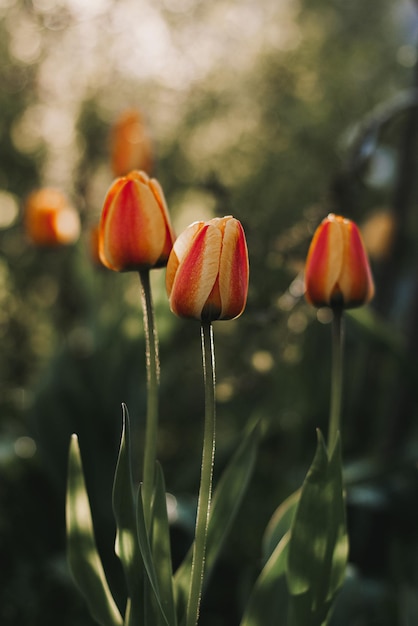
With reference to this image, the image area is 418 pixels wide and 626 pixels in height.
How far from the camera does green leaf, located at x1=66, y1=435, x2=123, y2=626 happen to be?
2.24 feet

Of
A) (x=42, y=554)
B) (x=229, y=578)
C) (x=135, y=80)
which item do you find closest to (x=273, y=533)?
(x=229, y=578)

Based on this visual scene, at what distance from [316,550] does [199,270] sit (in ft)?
0.92

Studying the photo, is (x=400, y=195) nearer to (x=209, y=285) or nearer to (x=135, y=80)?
(x=209, y=285)

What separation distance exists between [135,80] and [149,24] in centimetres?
19

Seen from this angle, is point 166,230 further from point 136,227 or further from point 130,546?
point 130,546

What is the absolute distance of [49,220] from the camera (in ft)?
5.28

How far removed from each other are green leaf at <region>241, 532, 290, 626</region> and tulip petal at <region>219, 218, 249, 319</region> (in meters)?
0.26

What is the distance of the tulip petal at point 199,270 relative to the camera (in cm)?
58

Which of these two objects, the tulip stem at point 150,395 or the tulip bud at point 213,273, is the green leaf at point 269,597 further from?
the tulip bud at point 213,273

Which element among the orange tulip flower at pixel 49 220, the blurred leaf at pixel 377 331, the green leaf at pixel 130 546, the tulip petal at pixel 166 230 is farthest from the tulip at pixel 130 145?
the green leaf at pixel 130 546

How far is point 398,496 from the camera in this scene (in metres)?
1.26

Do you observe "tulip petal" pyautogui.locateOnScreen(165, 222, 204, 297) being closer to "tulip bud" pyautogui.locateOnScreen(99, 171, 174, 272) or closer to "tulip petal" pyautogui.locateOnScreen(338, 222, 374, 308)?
"tulip bud" pyautogui.locateOnScreen(99, 171, 174, 272)

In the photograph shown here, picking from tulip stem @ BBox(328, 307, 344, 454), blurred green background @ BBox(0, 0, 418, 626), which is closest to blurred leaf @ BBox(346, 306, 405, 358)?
blurred green background @ BBox(0, 0, 418, 626)

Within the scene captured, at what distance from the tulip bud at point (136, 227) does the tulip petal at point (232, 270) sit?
0.11 metres
